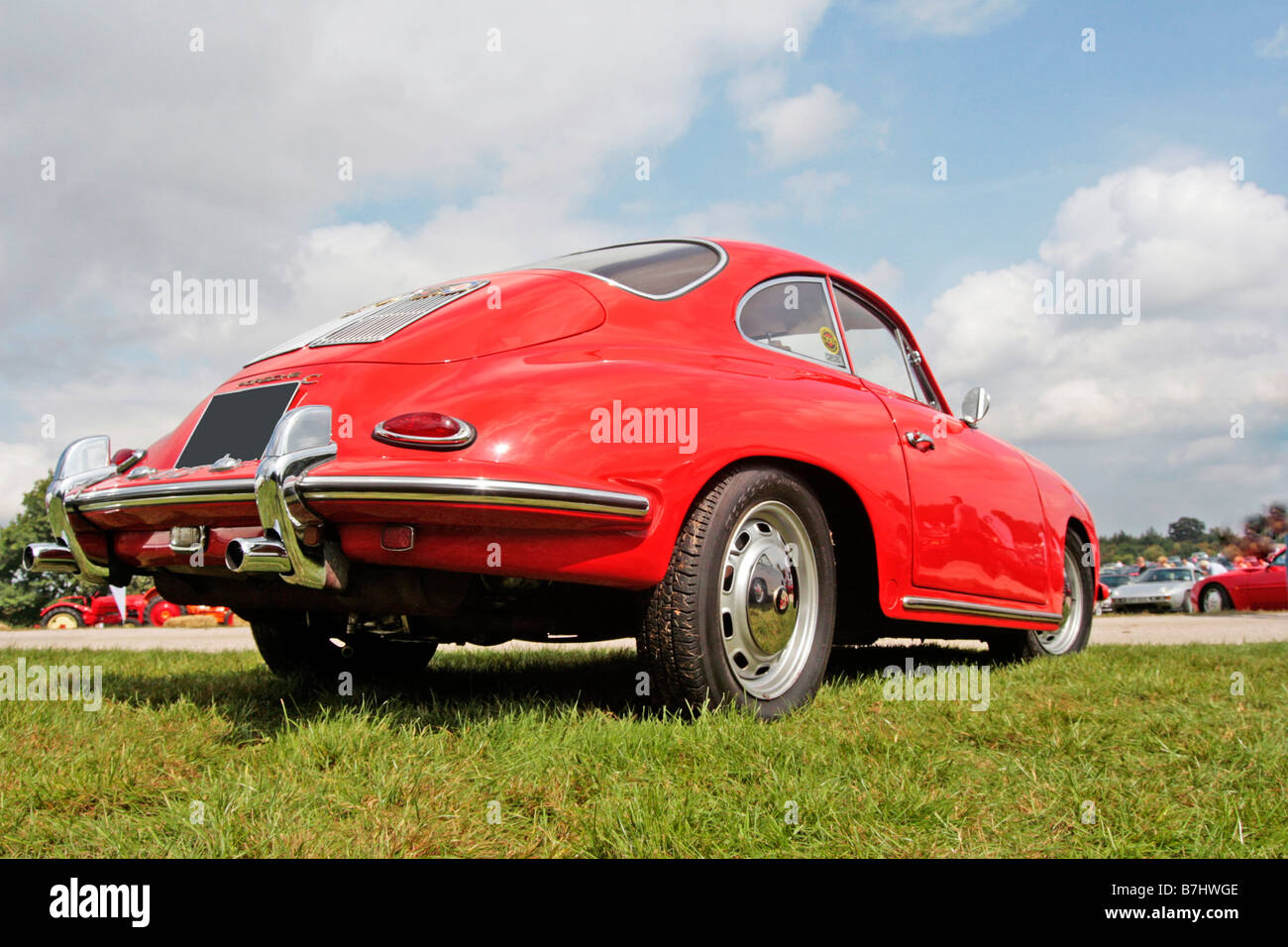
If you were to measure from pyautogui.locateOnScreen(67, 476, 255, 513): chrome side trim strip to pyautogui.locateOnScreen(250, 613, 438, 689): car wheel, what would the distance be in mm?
879

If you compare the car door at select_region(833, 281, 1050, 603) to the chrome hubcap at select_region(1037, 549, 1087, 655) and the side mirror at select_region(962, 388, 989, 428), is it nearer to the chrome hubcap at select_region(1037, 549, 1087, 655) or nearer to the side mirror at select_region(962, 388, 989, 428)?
the side mirror at select_region(962, 388, 989, 428)

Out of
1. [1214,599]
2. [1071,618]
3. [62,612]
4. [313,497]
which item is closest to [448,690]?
[313,497]

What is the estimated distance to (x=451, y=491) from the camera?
233 centimetres

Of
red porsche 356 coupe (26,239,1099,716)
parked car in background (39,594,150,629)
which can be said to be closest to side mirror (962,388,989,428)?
red porsche 356 coupe (26,239,1099,716)

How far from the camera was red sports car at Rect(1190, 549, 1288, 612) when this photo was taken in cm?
1600

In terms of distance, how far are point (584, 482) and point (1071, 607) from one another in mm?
3955

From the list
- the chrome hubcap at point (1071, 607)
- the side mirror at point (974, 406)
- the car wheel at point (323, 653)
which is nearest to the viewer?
the car wheel at point (323, 653)

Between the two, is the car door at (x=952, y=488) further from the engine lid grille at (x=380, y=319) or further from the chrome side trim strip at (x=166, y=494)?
the chrome side trim strip at (x=166, y=494)

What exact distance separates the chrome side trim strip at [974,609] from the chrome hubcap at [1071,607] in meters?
0.65

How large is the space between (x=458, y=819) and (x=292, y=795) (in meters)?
0.38

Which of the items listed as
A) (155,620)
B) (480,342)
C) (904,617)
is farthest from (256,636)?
(155,620)

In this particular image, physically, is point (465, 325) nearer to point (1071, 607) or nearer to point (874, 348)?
point (874, 348)

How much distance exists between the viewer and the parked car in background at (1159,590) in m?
19.5

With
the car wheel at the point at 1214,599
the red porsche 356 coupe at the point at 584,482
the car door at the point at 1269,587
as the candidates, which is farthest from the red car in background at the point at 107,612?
the car door at the point at 1269,587
